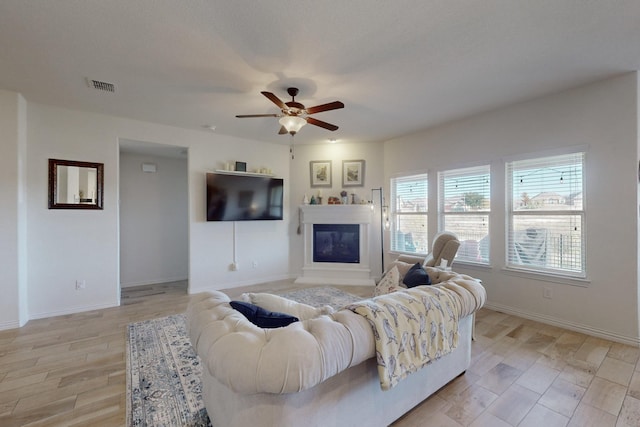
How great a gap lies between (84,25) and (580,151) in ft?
15.8

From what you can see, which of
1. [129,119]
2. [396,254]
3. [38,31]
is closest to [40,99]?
[129,119]

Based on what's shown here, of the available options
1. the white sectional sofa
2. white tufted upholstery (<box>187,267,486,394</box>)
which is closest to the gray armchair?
the white sectional sofa

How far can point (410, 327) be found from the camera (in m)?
1.59

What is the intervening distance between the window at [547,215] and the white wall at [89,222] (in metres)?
4.50

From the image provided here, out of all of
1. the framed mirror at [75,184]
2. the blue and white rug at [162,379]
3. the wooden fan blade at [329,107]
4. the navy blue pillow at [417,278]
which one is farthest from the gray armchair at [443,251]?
the framed mirror at [75,184]

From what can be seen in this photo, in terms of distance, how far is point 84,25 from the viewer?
6.88ft

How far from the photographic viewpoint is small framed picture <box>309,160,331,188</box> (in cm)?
564

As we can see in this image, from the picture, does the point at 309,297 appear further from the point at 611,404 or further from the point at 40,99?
the point at 40,99

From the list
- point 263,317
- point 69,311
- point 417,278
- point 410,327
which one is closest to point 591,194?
point 417,278

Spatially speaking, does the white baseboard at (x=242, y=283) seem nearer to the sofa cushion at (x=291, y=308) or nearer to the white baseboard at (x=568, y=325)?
the sofa cushion at (x=291, y=308)

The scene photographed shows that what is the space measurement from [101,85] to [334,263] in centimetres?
431

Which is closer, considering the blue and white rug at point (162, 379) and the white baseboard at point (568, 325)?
the blue and white rug at point (162, 379)

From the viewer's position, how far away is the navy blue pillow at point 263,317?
1521 millimetres

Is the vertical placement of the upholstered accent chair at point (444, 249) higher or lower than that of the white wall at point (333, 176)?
lower
